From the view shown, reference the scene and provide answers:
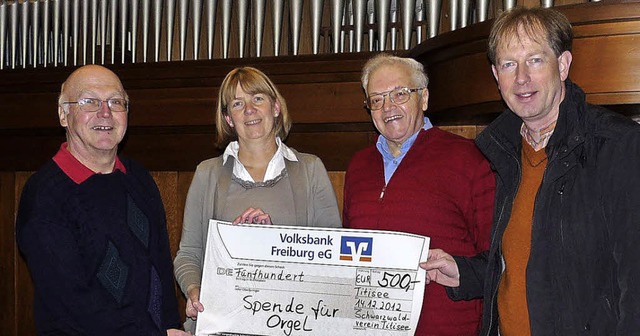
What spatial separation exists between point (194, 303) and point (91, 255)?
0.48 m

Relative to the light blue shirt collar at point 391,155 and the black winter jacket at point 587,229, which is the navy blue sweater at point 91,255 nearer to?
the light blue shirt collar at point 391,155

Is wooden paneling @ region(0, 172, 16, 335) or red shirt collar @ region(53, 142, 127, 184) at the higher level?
red shirt collar @ region(53, 142, 127, 184)

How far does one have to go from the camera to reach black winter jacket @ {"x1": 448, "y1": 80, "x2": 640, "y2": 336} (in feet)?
7.62

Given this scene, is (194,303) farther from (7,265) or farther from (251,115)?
(7,265)

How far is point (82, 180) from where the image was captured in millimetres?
3221

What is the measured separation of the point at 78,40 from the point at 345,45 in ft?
6.92

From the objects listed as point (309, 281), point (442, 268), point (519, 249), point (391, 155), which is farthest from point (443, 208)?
point (309, 281)

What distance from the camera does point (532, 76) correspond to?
103 inches

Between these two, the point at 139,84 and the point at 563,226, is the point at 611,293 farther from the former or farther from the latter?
the point at 139,84

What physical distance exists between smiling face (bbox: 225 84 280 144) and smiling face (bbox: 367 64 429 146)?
19.4 inches

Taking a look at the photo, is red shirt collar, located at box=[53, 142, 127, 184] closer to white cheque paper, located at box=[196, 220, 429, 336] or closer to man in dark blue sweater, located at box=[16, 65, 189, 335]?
man in dark blue sweater, located at box=[16, 65, 189, 335]

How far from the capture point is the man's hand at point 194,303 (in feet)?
10.7

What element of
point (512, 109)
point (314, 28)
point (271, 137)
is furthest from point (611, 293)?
point (314, 28)

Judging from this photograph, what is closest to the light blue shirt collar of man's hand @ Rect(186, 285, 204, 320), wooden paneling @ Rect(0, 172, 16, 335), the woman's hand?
the woman's hand
